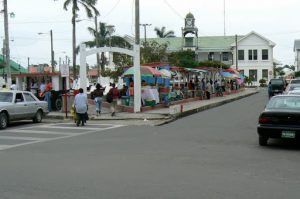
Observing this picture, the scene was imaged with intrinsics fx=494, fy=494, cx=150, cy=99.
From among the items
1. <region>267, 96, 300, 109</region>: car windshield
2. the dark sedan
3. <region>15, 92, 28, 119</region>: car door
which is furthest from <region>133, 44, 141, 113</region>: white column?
the dark sedan

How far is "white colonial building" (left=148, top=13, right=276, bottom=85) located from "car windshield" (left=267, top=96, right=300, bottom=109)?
66.5 meters

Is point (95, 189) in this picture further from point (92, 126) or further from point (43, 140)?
point (92, 126)

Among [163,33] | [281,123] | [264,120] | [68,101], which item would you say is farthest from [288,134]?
[163,33]

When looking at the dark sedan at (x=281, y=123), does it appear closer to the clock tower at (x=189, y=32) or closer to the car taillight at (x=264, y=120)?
the car taillight at (x=264, y=120)

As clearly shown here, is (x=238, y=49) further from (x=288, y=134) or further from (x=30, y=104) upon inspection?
(x=288, y=134)

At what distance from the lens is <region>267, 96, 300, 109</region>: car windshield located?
1366 cm

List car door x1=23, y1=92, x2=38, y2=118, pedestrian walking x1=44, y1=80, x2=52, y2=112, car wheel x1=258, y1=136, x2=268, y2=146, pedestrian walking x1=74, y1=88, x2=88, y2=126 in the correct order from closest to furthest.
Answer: car wheel x1=258, y1=136, x2=268, y2=146 < pedestrian walking x1=74, y1=88, x2=88, y2=126 < car door x1=23, y1=92, x2=38, y2=118 < pedestrian walking x1=44, y1=80, x2=52, y2=112

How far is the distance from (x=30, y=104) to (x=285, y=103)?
1215 centimetres

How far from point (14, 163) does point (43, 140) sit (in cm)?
508

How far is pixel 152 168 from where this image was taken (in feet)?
33.3

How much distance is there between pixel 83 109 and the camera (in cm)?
2080

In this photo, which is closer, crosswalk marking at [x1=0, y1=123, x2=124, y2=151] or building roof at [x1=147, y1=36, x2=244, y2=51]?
crosswalk marking at [x1=0, y1=123, x2=124, y2=151]

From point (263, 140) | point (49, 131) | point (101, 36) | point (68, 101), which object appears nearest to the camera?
point (263, 140)

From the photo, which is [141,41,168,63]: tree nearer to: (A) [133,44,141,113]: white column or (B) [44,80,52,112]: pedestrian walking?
(B) [44,80,52,112]: pedestrian walking
